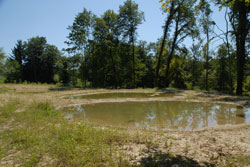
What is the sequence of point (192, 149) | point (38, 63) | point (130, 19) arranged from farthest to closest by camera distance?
point (38, 63) < point (130, 19) < point (192, 149)

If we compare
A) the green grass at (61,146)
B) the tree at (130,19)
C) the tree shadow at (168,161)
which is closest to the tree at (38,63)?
the tree at (130,19)

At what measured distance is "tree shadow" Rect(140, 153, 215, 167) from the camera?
3465mm

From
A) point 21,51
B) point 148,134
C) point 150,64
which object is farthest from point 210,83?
point 21,51

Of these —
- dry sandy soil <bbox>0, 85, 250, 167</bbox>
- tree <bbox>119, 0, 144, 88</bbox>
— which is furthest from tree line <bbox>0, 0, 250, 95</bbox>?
dry sandy soil <bbox>0, 85, 250, 167</bbox>

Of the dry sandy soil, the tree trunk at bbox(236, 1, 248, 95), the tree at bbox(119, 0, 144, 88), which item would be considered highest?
the tree at bbox(119, 0, 144, 88)

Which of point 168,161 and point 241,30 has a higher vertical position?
point 241,30

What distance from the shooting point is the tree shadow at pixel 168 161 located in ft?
11.4

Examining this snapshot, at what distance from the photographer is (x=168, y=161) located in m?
3.62

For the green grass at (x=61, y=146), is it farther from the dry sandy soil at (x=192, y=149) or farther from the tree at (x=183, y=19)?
the tree at (x=183, y=19)

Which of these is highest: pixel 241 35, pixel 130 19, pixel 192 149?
pixel 130 19

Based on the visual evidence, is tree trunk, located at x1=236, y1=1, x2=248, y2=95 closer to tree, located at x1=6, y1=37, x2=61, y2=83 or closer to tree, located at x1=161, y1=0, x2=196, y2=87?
tree, located at x1=161, y1=0, x2=196, y2=87

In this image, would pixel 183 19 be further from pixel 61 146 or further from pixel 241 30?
pixel 61 146

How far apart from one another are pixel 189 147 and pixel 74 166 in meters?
2.86

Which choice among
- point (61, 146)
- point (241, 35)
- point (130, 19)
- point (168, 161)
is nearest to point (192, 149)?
point (168, 161)
